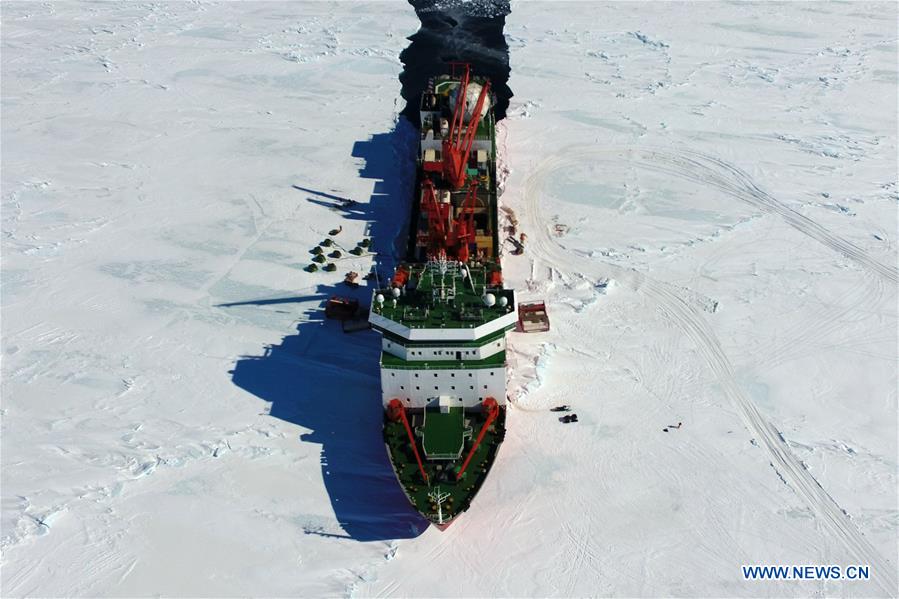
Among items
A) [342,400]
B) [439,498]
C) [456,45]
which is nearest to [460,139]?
[342,400]

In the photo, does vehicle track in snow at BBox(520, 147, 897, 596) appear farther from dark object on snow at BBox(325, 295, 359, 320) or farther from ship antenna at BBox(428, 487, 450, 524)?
ship antenna at BBox(428, 487, 450, 524)

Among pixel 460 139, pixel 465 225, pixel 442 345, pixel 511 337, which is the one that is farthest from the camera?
pixel 460 139

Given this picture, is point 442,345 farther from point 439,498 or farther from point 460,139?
point 460,139

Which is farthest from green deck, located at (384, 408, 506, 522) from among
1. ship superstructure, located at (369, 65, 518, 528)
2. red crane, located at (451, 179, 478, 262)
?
red crane, located at (451, 179, 478, 262)

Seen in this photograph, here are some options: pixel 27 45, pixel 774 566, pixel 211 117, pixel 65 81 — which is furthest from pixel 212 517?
pixel 27 45

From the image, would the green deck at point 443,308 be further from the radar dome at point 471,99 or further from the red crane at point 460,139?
the radar dome at point 471,99

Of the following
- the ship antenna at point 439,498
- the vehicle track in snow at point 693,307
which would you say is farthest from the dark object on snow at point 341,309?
the ship antenna at point 439,498

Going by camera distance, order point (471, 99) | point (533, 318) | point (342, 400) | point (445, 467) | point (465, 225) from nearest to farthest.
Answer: point (445, 467)
point (342, 400)
point (533, 318)
point (465, 225)
point (471, 99)

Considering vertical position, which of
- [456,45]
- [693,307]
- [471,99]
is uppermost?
[456,45]
